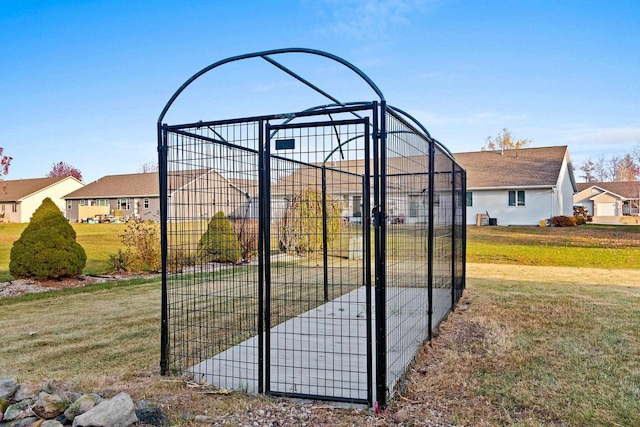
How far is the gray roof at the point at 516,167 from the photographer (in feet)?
75.5

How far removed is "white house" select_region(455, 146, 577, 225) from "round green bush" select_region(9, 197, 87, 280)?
63.0 feet

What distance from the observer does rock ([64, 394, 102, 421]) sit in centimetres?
275

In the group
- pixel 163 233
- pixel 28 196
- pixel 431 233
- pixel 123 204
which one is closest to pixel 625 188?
pixel 123 204

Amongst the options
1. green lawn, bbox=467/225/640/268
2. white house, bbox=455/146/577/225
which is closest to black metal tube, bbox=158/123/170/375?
green lawn, bbox=467/225/640/268

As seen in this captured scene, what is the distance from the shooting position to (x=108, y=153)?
68.7ft

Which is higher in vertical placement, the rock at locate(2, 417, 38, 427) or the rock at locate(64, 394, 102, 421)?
the rock at locate(64, 394, 102, 421)

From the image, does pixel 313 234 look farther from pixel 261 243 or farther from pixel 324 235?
pixel 324 235

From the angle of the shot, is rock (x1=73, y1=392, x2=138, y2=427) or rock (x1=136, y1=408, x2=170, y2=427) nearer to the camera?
rock (x1=73, y1=392, x2=138, y2=427)

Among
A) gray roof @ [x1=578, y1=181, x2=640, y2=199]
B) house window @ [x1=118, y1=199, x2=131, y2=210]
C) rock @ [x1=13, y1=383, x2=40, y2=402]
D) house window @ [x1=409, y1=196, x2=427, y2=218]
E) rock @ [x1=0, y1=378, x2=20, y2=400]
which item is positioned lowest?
rock @ [x1=13, y1=383, x2=40, y2=402]

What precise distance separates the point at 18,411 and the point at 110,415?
0.65 meters

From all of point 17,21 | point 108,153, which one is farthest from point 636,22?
point 108,153

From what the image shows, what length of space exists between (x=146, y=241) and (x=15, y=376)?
6491mm

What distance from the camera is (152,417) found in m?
2.81

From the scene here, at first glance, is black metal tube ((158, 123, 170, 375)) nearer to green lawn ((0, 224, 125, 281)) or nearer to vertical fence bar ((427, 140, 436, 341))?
vertical fence bar ((427, 140, 436, 341))
